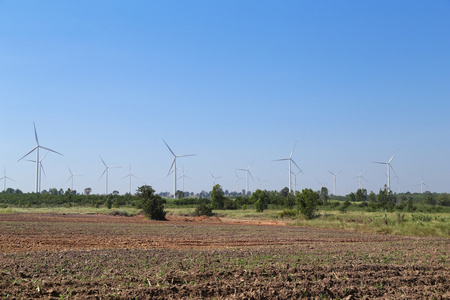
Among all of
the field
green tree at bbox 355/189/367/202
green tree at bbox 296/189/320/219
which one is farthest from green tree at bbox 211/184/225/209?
the field

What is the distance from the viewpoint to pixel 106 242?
84.5 feet

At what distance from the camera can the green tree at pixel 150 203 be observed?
55.7 metres

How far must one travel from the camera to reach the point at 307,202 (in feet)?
193

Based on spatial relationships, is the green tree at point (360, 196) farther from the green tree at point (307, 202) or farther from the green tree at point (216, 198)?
the green tree at point (307, 202)

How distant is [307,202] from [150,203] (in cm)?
1942

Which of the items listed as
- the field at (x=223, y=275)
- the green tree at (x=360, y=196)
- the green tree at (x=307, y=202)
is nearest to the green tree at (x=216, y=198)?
the green tree at (x=307, y=202)

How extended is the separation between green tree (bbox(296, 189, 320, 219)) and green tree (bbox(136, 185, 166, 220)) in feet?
57.5

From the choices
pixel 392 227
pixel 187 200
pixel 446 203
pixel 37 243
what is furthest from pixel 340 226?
pixel 446 203

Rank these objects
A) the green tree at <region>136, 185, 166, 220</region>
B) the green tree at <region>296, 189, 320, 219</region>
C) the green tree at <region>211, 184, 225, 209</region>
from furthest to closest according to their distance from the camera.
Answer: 1. the green tree at <region>211, 184, 225, 209</region>
2. the green tree at <region>296, 189, 320, 219</region>
3. the green tree at <region>136, 185, 166, 220</region>

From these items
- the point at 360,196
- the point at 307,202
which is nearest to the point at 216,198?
the point at 307,202

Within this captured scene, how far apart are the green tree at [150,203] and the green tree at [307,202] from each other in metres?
17.5

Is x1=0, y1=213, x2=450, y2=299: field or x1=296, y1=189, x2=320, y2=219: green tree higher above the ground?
x1=296, y1=189, x2=320, y2=219: green tree

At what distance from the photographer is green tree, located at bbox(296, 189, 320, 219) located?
58375 mm

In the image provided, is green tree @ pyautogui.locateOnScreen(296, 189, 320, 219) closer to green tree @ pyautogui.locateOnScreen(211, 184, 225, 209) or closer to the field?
green tree @ pyautogui.locateOnScreen(211, 184, 225, 209)
